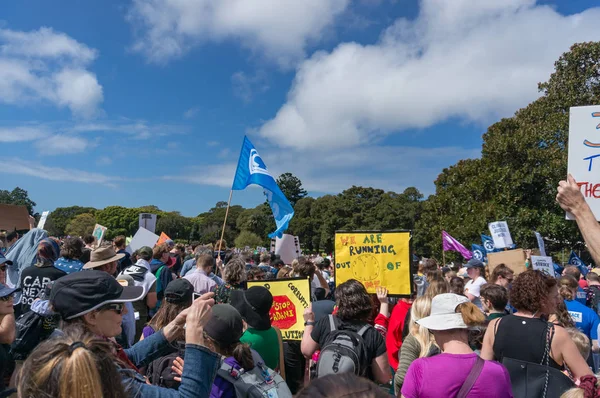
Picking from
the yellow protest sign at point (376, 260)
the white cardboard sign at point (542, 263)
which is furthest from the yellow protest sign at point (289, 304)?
the white cardboard sign at point (542, 263)

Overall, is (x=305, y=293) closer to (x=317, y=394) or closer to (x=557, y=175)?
(x=317, y=394)

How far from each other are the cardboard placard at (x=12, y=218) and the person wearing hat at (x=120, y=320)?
10539 mm

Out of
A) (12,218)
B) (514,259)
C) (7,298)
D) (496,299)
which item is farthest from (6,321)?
(514,259)

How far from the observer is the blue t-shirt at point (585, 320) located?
5.87m

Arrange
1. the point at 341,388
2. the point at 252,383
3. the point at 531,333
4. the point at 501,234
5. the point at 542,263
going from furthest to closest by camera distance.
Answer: the point at 501,234
the point at 542,263
the point at 531,333
the point at 252,383
the point at 341,388

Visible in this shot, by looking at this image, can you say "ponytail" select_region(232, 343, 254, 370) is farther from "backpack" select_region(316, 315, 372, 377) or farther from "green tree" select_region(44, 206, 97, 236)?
"green tree" select_region(44, 206, 97, 236)

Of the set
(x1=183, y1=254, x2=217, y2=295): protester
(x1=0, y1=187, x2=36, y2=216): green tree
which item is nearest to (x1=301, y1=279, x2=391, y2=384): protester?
(x1=183, y1=254, x2=217, y2=295): protester

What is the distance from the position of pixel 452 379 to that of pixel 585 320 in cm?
405

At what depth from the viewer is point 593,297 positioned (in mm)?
8422

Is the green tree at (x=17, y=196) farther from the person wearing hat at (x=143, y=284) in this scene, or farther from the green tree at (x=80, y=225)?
the person wearing hat at (x=143, y=284)

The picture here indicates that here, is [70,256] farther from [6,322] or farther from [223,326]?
[223,326]

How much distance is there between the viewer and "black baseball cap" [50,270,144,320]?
2410 millimetres

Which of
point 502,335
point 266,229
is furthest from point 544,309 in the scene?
point 266,229

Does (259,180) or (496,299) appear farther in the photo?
(259,180)
